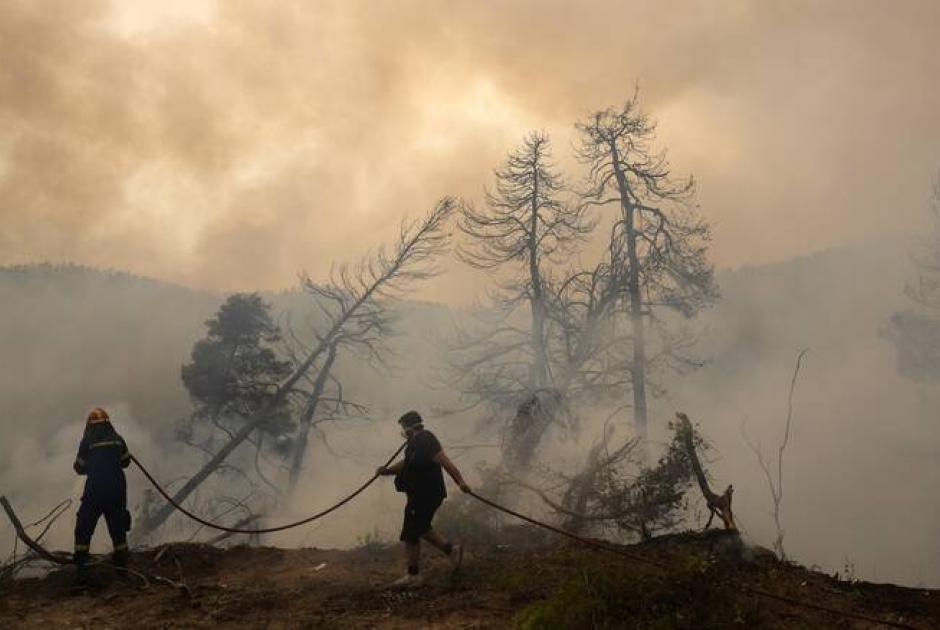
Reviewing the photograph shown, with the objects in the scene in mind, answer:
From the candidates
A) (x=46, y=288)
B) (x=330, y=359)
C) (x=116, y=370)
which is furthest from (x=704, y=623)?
(x=46, y=288)

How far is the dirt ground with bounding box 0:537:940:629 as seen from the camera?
5.11 meters

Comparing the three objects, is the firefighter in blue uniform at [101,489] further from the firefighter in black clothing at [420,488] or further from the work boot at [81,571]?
the firefighter in black clothing at [420,488]

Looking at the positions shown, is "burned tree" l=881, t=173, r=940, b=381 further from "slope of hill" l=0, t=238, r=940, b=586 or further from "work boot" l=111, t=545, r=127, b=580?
"work boot" l=111, t=545, r=127, b=580

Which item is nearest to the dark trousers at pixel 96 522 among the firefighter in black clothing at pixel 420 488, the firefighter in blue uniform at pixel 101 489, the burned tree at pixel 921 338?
the firefighter in blue uniform at pixel 101 489

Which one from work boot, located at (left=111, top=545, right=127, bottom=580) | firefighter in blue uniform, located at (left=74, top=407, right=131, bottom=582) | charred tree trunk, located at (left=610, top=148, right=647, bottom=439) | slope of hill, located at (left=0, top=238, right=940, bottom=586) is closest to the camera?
firefighter in blue uniform, located at (left=74, top=407, right=131, bottom=582)

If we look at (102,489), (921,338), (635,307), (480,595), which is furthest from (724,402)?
(102,489)

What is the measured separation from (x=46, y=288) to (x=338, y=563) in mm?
55962

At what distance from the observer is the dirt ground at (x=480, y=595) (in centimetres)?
511

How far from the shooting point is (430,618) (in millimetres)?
5777

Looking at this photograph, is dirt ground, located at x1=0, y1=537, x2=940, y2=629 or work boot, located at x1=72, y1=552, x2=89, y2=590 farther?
work boot, located at x1=72, y1=552, x2=89, y2=590

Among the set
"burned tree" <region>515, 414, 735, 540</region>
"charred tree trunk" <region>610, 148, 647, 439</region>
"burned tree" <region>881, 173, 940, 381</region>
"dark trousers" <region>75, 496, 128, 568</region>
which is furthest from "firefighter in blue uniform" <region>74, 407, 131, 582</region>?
"burned tree" <region>881, 173, 940, 381</region>

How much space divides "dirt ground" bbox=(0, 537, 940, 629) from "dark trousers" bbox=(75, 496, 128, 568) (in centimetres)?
30

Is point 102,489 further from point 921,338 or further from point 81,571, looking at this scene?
point 921,338

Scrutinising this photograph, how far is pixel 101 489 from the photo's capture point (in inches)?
312
